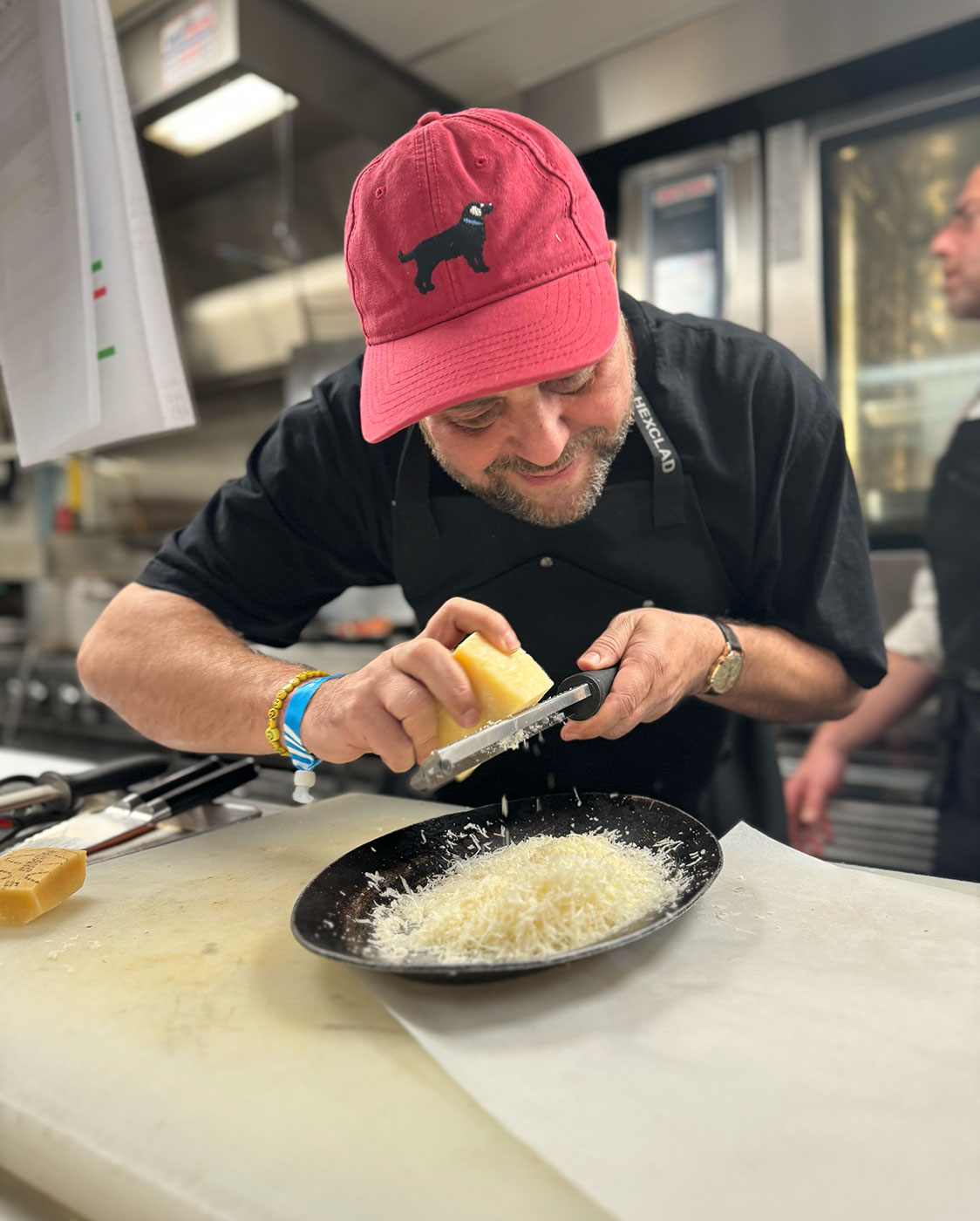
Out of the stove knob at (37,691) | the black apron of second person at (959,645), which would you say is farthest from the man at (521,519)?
the stove knob at (37,691)

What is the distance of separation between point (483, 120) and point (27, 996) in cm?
112

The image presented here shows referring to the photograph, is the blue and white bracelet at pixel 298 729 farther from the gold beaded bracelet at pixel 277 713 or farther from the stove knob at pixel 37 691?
the stove knob at pixel 37 691

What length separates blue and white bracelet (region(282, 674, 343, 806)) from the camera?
3.81 feet

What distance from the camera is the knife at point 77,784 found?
1.32m

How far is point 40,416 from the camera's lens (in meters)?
1.41

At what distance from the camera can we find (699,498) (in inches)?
54.2

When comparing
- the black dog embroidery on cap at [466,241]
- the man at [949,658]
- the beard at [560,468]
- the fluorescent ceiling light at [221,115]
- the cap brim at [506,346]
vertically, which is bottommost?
the man at [949,658]

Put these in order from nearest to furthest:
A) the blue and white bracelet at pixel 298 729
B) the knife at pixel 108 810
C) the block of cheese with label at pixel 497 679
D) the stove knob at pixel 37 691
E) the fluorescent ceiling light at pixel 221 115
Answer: the block of cheese with label at pixel 497 679 < the blue and white bracelet at pixel 298 729 < the knife at pixel 108 810 < the fluorescent ceiling light at pixel 221 115 < the stove knob at pixel 37 691

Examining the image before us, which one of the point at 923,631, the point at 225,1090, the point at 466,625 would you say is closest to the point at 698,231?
the point at 923,631

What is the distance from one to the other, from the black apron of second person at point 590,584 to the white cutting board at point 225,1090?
23.9 inches

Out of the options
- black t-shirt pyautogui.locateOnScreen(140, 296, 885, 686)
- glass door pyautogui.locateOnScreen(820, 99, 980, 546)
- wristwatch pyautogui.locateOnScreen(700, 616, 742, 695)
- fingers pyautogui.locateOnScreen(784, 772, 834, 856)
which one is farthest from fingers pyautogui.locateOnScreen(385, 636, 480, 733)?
glass door pyautogui.locateOnScreen(820, 99, 980, 546)

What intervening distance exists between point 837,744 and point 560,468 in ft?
4.16

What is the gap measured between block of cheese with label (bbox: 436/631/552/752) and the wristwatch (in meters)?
0.30

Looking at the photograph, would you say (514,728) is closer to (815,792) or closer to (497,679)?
(497,679)
